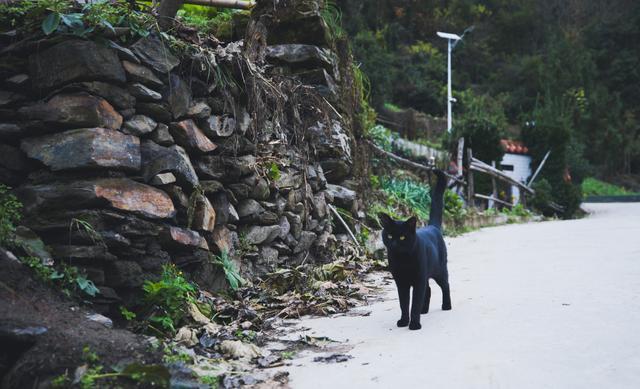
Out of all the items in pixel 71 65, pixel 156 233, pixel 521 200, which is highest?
pixel 71 65

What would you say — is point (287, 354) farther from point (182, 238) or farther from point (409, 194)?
point (409, 194)

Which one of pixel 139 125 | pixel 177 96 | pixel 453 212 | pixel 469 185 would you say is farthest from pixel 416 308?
pixel 469 185

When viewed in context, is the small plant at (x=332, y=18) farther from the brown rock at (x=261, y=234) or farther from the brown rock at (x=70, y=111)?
the brown rock at (x=70, y=111)

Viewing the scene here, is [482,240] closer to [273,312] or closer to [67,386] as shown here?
[273,312]

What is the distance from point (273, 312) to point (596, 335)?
233 cm

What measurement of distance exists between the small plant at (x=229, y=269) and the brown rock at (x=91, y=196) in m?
0.85

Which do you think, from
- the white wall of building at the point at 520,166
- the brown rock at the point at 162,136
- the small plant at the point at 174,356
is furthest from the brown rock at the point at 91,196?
the white wall of building at the point at 520,166

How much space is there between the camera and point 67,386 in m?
2.40

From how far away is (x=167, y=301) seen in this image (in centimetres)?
369

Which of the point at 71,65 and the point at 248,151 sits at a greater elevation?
the point at 71,65

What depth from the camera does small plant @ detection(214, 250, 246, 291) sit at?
15.1ft

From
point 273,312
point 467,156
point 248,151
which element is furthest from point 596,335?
point 467,156

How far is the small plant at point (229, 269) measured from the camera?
4602mm

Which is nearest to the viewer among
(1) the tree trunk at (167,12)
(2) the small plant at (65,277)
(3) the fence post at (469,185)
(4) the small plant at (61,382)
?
(4) the small plant at (61,382)
